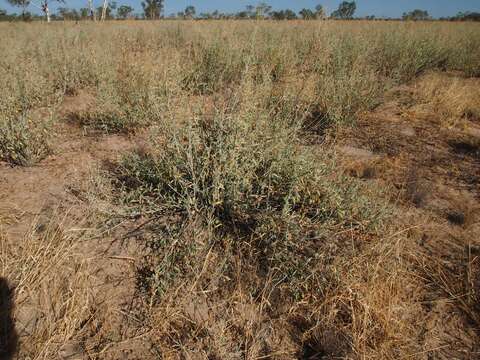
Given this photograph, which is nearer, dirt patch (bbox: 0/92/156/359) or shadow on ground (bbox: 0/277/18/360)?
shadow on ground (bbox: 0/277/18/360)

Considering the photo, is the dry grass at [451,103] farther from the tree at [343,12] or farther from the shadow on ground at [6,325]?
the shadow on ground at [6,325]

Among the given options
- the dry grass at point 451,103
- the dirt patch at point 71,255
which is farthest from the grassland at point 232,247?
the dry grass at point 451,103

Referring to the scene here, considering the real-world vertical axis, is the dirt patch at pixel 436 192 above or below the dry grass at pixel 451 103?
below

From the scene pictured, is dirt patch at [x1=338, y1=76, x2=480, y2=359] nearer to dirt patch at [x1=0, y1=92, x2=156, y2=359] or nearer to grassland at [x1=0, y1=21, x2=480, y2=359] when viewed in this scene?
grassland at [x1=0, y1=21, x2=480, y2=359]

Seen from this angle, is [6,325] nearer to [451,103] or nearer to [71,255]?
[71,255]

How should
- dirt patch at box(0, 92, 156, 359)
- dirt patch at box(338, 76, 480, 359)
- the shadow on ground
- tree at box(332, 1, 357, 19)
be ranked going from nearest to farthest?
the shadow on ground < dirt patch at box(0, 92, 156, 359) < dirt patch at box(338, 76, 480, 359) < tree at box(332, 1, 357, 19)

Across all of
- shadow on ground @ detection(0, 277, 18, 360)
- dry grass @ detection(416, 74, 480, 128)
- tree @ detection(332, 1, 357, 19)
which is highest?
tree @ detection(332, 1, 357, 19)

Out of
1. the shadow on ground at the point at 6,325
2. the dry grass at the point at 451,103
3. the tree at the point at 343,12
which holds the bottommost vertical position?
the shadow on ground at the point at 6,325

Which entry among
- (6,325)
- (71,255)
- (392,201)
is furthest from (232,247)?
→ (392,201)

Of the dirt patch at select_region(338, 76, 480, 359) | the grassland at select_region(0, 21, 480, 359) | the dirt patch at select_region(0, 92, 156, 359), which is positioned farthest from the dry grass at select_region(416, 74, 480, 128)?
the dirt patch at select_region(0, 92, 156, 359)

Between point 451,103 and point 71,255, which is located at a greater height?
point 451,103

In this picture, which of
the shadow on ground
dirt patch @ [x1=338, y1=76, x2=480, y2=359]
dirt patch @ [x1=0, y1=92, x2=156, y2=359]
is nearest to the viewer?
the shadow on ground

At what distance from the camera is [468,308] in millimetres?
1616

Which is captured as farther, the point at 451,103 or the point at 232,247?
the point at 451,103
